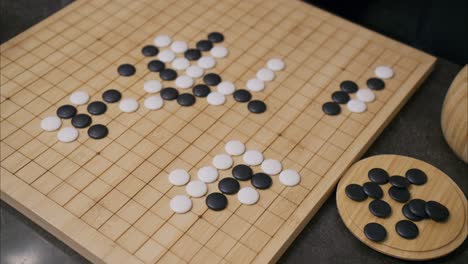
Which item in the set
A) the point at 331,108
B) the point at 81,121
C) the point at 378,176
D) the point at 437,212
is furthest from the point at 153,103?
the point at 437,212

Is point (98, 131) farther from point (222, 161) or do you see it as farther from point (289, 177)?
point (289, 177)

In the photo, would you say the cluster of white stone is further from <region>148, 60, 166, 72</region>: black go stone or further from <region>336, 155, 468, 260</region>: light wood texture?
<region>148, 60, 166, 72</region>: black go stone

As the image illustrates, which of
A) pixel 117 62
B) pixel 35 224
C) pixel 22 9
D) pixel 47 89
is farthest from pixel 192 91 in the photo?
pixel 22 9

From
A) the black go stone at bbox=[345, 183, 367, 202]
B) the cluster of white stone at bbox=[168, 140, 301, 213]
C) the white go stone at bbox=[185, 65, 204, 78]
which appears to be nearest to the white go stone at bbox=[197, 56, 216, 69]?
the white go stone at bbox=[185, 65, 204, 78]

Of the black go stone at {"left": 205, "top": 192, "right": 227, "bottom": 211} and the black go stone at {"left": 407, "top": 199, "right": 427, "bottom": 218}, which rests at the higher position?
the black go stone at {"left": 407, "top": 199, "right": 427, "bottom": 218}

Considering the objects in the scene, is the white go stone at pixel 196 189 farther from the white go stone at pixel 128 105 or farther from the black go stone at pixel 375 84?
the black go stone at pixel 375 84

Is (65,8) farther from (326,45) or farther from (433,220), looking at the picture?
(433,220)
